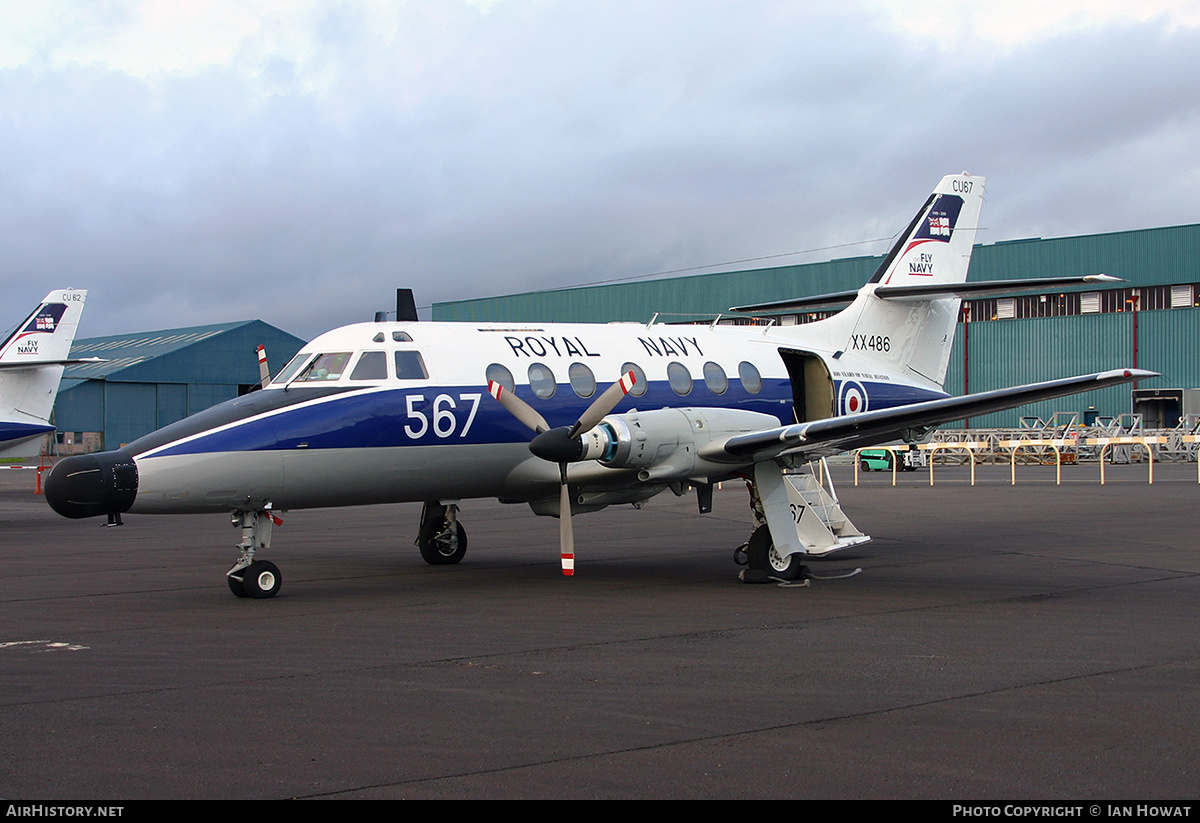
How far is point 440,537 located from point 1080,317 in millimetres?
54950

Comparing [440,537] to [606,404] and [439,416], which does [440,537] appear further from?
[606,404]

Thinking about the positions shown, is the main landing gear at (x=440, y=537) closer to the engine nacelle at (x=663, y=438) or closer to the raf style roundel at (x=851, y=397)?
the engine nacelle at (x=663, y=438)

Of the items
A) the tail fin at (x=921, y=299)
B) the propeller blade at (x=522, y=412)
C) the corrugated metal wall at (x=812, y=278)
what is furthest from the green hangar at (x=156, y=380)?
the propeller blade at (x=522, y=412)

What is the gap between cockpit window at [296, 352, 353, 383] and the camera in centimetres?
1316

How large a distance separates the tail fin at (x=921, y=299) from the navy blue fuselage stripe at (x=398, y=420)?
373cm

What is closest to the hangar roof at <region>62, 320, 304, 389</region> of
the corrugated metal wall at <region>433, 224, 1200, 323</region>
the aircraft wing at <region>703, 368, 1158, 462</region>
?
the corrugated metal wall at <region>433, 224, 1200, 323</region>

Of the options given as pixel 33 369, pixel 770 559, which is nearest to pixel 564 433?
pixel 770 559

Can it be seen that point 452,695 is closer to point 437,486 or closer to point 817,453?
point 437,486

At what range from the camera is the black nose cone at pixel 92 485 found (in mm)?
11031

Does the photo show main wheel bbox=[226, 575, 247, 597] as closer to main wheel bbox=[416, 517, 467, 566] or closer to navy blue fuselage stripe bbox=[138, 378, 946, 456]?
navy blue fuselage stripe bbox=[138, 378, 946, 456]

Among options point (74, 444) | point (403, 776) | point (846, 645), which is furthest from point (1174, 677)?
point (74, 444)

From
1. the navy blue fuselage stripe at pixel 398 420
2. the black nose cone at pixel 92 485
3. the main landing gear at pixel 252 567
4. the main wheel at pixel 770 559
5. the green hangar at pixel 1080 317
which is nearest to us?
the black nose cone at pixel 92 485

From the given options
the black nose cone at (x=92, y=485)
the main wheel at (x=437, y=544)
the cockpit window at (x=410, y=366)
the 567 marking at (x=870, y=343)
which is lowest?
the main wheel at (x=437, y=544)
